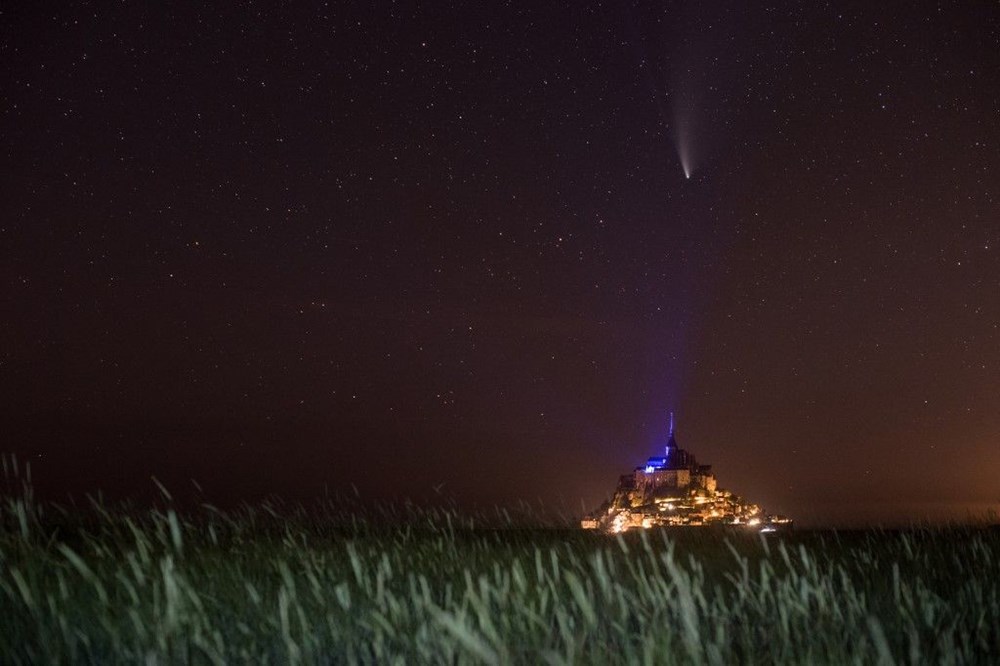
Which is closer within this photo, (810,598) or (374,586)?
(810,598)

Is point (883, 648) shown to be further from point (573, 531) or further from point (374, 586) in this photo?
point (573, 531)

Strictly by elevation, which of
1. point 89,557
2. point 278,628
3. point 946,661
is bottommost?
point 946,661

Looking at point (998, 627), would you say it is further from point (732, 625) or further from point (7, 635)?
point (7, 635)

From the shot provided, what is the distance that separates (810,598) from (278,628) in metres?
3.02

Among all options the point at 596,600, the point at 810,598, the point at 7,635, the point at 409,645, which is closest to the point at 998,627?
the point at 810,598

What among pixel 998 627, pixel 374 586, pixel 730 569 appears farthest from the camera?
pixel 730 569

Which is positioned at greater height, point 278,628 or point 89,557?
point 89,557

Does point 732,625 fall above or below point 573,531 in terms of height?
A: below

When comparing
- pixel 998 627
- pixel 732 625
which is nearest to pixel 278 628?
pixel 732 625

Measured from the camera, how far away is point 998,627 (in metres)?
5.13

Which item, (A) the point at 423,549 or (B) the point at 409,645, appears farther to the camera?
(A) the point at 423,549

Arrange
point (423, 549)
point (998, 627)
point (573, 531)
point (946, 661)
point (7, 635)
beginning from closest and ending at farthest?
point (946, 661) < point (7, 635) < point (998, 627) < point (423, 549) < point (573, 531)

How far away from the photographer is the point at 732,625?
532 centimetres

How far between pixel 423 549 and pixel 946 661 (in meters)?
4.36
